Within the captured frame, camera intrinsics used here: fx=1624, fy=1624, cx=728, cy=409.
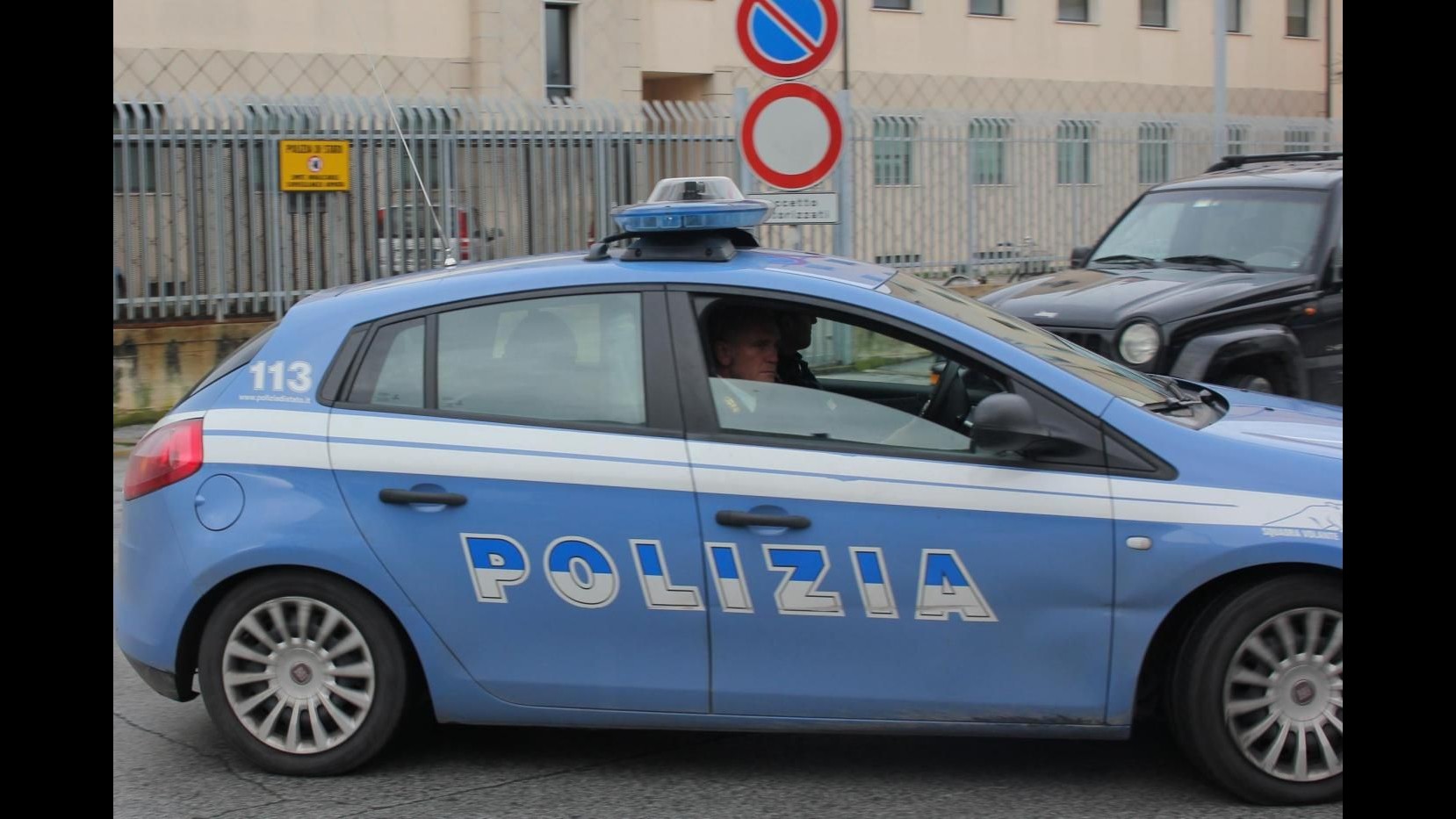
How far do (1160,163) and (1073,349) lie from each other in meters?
13.8

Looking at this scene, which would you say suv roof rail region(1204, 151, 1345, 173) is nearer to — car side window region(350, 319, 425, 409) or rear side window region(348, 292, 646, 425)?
rear side window region(348, 292, 646, 425)

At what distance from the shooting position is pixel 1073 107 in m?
31.4

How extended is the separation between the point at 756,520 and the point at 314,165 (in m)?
10.2

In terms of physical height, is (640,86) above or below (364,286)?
above

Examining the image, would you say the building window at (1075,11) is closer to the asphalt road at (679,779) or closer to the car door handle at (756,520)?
the asphalt road at (679,779)

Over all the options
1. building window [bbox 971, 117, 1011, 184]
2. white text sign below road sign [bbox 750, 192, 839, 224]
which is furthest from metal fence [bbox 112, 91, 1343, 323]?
white text sign below road sign [bbox 750, 192, 839, 224]

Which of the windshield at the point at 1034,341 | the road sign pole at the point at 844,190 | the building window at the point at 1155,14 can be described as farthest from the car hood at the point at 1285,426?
the building window at the point at 1155,14

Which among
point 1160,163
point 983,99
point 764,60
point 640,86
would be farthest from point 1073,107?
point 764,60

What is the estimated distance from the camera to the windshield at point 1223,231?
924 centimetres

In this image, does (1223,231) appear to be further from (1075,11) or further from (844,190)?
(1075,11)

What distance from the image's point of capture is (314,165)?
13.6 meters

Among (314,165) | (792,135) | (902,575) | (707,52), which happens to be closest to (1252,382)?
(792,135)

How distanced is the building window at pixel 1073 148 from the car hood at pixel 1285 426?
12449mm
